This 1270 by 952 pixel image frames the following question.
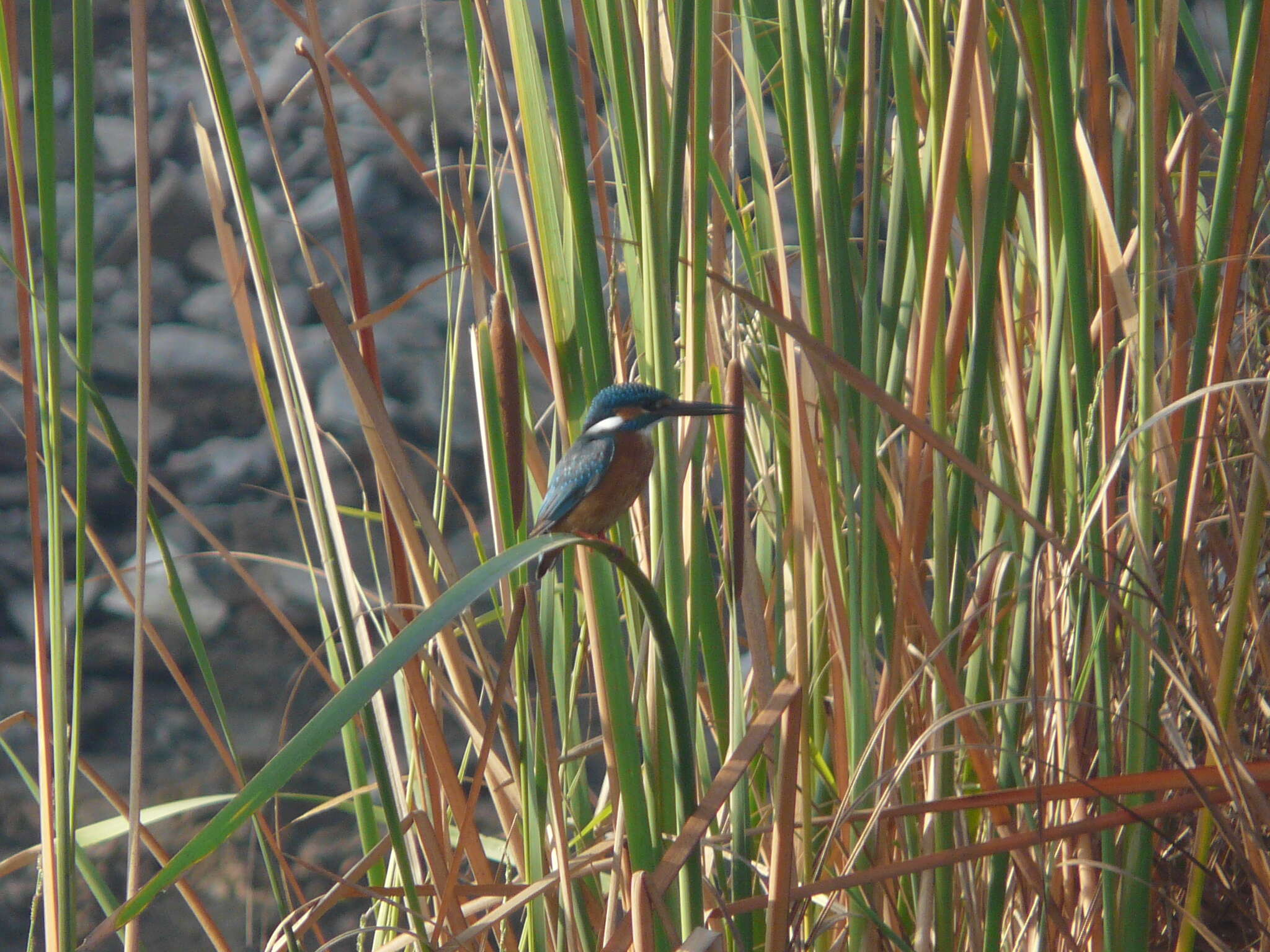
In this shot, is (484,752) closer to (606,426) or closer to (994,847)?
(994,847)

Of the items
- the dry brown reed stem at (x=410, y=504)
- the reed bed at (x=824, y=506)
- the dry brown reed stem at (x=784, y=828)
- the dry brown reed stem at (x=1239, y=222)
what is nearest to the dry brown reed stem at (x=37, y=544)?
the reed bed at (x=824, y=506)

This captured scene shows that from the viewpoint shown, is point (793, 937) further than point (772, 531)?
No

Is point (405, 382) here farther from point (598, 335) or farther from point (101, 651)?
point (598, 335)

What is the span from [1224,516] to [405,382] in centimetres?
194

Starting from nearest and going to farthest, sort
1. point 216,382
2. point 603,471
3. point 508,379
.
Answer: point 508,379 < point 603,471 < point 216,382

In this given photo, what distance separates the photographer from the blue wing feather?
107 centimetres

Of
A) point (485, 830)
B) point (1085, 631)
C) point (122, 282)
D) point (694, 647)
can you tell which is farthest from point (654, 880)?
point (122, 282)

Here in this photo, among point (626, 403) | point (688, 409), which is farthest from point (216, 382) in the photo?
point (688, 409)

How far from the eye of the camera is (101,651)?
2287 millimetres

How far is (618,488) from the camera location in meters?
1.06

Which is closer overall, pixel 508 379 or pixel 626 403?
pixel 508 379

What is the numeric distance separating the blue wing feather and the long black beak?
0.22 metres

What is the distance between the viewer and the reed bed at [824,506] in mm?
711

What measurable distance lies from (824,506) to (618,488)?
26cm
